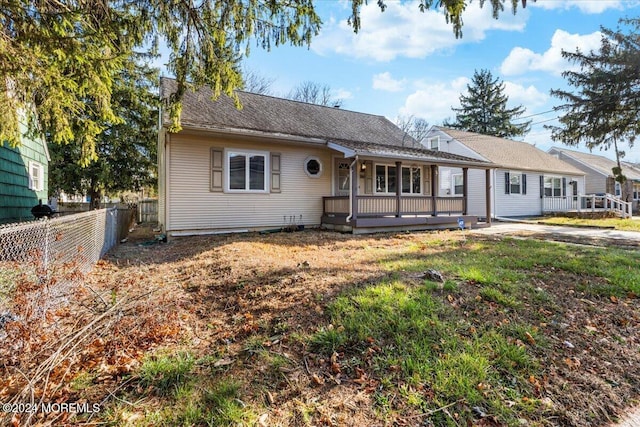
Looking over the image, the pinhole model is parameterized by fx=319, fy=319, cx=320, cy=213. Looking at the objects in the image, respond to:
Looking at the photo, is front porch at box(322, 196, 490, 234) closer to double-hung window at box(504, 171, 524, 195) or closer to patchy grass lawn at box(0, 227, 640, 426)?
patchy grass lawn at box(0, 227, 640, 426)

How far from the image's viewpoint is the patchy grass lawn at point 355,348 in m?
2.19

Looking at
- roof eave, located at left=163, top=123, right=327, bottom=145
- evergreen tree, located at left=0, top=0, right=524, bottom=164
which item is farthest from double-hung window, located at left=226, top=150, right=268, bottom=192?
evergreen tree, located at left=0, top=0, right=524, bottom=164

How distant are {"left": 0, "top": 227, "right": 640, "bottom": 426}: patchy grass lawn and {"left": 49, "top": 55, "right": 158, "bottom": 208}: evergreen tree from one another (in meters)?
16.0

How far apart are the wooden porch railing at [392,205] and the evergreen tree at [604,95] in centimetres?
551

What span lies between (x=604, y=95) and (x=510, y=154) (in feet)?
29.2

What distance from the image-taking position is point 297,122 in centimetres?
1274

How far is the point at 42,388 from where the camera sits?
219 cm

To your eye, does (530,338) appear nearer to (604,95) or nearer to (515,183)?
(604,95)

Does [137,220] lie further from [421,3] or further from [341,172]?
[421,3]

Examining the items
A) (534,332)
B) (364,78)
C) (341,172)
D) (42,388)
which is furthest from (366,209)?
(364,78)

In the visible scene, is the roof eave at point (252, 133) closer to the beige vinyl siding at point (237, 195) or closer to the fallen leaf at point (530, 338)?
the beige vinyl siding at point (237, 195)

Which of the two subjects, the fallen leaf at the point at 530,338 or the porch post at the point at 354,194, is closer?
the fallen leaf at the point at 530,338

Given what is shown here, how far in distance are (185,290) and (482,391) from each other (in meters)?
3.76

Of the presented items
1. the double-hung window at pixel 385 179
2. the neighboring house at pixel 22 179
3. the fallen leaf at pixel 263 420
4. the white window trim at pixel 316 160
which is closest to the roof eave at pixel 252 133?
the white window trim at pixel 316 160
